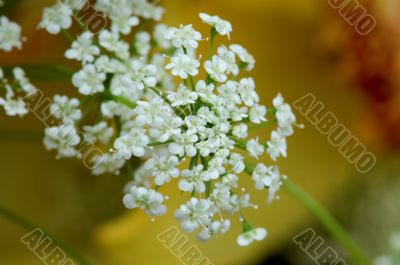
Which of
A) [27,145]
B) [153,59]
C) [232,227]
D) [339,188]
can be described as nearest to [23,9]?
[27,145]

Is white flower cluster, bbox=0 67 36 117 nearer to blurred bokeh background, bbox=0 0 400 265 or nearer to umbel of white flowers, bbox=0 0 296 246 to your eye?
umbel of white flowers, bbox=0 0 296 246

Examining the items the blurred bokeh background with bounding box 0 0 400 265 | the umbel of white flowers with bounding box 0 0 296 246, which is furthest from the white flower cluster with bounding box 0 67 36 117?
the blurred bokeh background with bounding box 0 0 400 265

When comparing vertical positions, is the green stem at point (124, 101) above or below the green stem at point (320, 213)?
above

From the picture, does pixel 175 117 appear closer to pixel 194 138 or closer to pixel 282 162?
pixel 194 138

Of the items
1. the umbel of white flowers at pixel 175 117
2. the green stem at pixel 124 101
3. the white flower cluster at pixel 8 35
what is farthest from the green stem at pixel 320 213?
the white flower cluster at pixel 8 35

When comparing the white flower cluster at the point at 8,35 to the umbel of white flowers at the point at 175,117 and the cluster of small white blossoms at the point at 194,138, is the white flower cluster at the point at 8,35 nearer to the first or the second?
the umbel of white flowers at the point at 175,117

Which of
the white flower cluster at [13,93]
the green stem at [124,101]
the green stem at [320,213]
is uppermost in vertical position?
the white flower cluster at [13,93]
